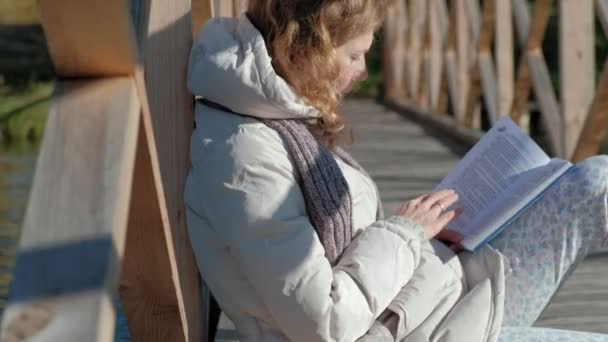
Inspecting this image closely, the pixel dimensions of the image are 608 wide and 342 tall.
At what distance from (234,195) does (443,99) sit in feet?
16.6

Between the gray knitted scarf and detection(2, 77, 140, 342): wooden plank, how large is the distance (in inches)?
18.0

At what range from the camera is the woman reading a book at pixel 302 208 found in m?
1.60

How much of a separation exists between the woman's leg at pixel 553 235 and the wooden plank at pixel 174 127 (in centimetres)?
57

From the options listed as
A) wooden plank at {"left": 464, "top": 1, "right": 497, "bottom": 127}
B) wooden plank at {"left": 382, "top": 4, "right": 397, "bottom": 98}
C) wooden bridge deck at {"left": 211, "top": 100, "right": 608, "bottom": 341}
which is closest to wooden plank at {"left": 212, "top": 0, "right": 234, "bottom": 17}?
wooden bridge deck at {"left": 211, "top": 100, "right": 608, "bottom": 341}

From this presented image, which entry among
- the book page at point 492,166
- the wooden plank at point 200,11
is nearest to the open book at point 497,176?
the book page at point 492,166

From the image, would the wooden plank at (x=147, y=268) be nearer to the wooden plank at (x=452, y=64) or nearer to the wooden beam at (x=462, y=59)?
the wooden beam at (x=462, y=59)

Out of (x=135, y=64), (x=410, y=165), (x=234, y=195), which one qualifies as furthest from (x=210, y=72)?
(x=410, y=165)

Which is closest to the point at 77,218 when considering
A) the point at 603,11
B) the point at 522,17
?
the point at 603,11

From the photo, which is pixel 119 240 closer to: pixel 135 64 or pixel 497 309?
pixel 135 64

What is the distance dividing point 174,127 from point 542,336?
753 millimetres

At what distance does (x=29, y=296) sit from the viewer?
99 cm

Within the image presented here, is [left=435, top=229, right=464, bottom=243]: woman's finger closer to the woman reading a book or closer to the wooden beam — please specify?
the woman reading a book

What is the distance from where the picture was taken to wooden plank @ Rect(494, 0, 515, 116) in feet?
15.7

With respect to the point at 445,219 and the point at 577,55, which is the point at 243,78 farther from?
the point at 577,55
